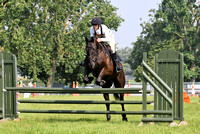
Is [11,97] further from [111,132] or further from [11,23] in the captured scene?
[11,23]

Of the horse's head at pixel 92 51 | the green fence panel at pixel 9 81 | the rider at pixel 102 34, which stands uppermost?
the rider at pixel 102 34

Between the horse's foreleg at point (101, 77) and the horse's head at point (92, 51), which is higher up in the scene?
the horse's head at point (92, 51)

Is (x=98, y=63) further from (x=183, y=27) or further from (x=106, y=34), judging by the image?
(x=183, y=27)

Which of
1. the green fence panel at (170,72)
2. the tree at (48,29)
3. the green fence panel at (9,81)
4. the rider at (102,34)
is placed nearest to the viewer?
the green fence panel at (170,72)

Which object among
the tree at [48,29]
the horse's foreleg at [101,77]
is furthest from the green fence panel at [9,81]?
the tree at [48,29]

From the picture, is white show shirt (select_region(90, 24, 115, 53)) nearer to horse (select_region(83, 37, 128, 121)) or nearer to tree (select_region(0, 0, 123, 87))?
horse (select_region(83, 37, 128, 121))

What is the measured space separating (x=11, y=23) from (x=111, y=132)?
34.1 m

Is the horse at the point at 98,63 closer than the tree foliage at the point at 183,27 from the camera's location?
Yes

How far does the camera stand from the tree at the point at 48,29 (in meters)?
39.8

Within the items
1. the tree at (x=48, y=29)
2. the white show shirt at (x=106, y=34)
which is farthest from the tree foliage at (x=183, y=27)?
the white show shirt at (x=106, y=34)

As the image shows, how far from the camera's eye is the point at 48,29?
140ft

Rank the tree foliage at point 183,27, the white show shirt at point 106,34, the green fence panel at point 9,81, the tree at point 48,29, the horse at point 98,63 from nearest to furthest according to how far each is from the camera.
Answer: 1. the green fence panel at point 9,81
2. the horse at point 98,63
3. the white show shirt at point 106,34
4. the tree at point 48,29
5. the tree foliage at point 183,27

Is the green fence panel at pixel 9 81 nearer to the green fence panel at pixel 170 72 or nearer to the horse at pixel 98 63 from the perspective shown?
the horse at pixel 98 63

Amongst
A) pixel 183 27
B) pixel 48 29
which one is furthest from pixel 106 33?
pixel 183 27
